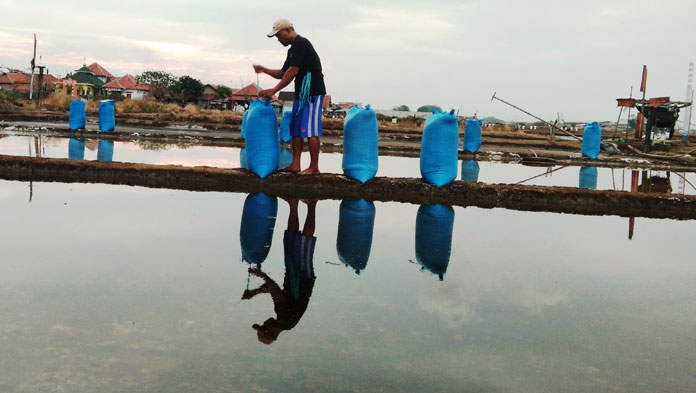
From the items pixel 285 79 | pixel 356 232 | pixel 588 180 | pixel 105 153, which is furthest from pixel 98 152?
pixel 588 180

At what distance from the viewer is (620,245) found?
4086 mm

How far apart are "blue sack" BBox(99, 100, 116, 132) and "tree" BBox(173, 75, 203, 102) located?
46.9 m

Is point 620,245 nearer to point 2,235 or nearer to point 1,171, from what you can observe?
point 2,235

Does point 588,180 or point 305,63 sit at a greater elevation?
point 305,63

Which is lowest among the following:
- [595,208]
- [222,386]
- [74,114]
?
[222,386]

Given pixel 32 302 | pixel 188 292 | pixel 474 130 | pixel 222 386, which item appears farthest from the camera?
pixel 474 130

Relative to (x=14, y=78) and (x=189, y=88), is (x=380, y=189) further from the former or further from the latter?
(x=14, y=78)

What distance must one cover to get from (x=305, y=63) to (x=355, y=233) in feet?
7.04

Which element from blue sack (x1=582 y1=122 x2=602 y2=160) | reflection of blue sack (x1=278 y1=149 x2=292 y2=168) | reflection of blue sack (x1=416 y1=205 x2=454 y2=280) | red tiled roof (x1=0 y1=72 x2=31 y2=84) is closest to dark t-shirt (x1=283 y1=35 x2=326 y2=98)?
reflection of blue sack (x1=416 y1=205 x2=454 y2=280)

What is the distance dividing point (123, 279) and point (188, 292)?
0.34 meters

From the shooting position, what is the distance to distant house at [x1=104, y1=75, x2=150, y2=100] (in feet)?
214

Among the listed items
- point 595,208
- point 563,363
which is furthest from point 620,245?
point 563,363

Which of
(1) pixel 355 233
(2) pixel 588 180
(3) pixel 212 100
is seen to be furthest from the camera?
(3) pixel 212 100

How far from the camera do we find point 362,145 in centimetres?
583
